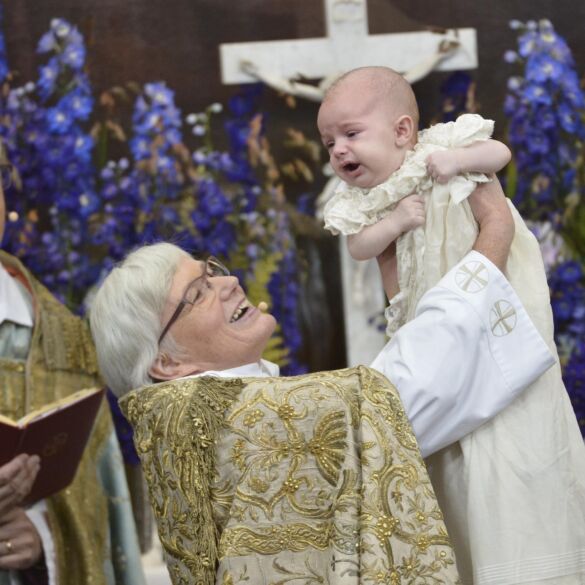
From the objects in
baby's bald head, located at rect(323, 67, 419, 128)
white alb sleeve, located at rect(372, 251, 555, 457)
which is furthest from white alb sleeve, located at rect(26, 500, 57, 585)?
baby's bald head, located at rect(323, 67, 419, 128)

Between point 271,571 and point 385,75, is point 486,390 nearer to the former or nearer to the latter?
point 271,571

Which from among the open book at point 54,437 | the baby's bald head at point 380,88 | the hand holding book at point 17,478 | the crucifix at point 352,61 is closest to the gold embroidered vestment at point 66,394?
the open book at point 54,437

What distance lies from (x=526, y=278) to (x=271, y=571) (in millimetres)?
888

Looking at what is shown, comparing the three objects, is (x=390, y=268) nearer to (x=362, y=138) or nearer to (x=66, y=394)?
(x=362, y=138)

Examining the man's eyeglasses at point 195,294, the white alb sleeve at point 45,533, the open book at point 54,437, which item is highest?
the man's eyeglasses at point 195,294

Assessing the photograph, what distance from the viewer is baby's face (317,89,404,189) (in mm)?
3113

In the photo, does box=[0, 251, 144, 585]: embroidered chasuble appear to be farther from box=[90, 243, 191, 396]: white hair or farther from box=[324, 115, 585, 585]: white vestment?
box=[324, 115, 585, 585]: white vestment

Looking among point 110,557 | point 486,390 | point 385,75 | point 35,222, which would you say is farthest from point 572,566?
point 35,222

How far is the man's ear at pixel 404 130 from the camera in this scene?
315 cm

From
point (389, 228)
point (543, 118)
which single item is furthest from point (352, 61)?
point (389, 228)

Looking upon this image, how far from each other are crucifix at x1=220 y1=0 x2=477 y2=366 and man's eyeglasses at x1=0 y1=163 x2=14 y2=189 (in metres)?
1.04

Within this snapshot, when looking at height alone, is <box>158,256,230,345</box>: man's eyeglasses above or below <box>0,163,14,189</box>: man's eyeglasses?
below

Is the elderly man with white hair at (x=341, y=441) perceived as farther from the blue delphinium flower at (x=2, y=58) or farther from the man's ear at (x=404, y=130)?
the blue delphinium flower at (x=2, y=58)

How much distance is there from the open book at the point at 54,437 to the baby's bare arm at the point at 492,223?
141 cm
